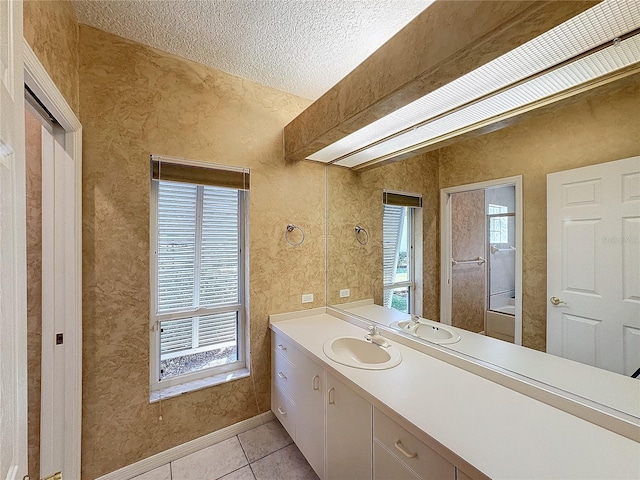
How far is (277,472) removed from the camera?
169 centimetres

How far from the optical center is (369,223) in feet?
6.86

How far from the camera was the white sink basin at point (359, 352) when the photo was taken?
148 cm

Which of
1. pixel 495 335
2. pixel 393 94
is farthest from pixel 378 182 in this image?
pixel 495 335

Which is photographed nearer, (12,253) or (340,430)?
(12,253)

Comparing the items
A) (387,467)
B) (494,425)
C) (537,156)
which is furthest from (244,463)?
(537,156)

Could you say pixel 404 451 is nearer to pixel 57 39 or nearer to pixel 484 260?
pixel 484 260

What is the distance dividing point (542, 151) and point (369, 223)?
1.14m

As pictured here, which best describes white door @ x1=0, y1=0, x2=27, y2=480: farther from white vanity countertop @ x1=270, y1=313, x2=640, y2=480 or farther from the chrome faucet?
the chrome faucet

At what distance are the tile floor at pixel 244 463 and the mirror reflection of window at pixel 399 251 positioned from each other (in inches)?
48.3

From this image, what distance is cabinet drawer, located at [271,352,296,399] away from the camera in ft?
5.95

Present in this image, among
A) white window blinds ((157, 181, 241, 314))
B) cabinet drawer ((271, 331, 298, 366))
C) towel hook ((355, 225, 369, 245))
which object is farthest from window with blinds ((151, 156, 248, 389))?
towel hook ((355, 225, 369, 245))

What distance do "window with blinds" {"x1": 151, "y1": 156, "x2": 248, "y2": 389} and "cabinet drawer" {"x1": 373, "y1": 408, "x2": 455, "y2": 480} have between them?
4.50ft

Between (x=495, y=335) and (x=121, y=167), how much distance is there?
2.31 metres

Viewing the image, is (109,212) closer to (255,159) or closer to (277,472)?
(255,159)
